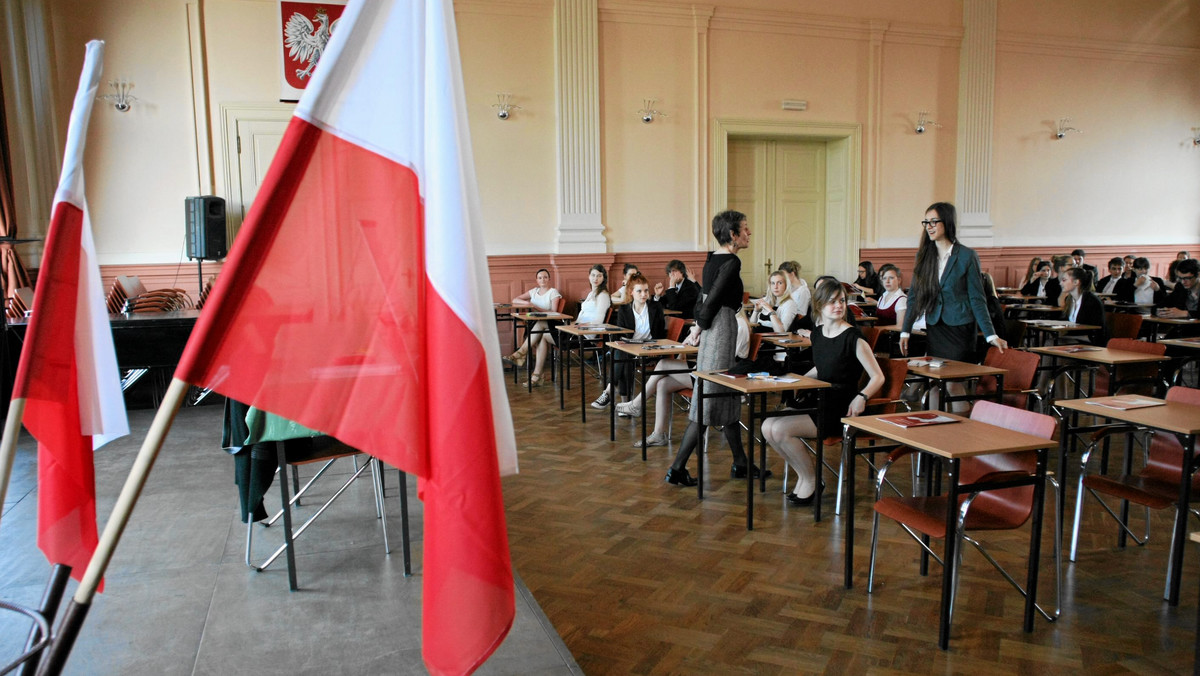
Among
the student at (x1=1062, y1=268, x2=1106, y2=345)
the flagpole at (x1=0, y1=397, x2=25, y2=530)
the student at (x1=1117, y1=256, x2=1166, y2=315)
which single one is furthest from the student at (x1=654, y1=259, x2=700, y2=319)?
the flagpole at (x1=0, y1=397, x2=25, y2=530)

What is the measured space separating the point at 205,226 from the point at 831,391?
738 cm

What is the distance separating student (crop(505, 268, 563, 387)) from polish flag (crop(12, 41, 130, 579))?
6340 mm

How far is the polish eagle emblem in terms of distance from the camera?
29.1ft

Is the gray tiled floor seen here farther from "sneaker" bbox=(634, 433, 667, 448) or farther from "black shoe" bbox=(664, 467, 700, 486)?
"sneaker" bbox=(634, 433, 667, 448)

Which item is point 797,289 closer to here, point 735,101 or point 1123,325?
point 1123,325

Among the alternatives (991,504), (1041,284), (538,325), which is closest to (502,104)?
(538,325)

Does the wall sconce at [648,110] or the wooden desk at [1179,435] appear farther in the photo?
the wall sconce at [648,110]

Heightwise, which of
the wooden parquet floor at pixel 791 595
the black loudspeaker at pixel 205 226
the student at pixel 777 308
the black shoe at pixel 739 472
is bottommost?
the wooden parquet floor at pixel 791 595

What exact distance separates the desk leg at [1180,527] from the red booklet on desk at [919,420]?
32.6 inches

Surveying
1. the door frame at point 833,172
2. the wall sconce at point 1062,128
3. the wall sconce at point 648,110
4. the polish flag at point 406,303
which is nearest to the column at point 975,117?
the wall sconce at point 1062,128

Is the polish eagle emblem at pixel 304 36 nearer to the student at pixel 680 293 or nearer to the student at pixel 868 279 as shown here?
the student at pixel 680 293

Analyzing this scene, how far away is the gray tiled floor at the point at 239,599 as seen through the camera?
8.33 feet

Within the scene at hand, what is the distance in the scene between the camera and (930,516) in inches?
114

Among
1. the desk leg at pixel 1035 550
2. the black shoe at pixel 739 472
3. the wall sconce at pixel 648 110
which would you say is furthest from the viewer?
the wall sconce at pixel 648 110
